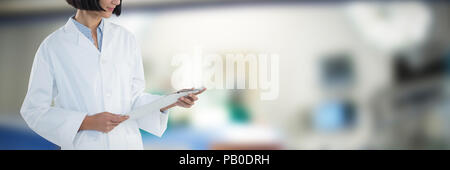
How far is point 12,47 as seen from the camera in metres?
1.43

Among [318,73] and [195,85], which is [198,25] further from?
[318,73]

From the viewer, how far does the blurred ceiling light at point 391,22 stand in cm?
152

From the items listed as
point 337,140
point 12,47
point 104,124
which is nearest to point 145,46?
point 12,47

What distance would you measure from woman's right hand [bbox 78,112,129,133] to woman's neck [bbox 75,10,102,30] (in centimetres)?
23

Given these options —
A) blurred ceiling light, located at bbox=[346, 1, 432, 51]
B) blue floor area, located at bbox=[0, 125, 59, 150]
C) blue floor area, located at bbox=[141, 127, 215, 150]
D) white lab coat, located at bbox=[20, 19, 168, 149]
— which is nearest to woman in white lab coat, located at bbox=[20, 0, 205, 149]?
white lab coat, located at bbox=[20, 19, 168, 149]

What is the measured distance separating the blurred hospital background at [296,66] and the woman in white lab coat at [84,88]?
390mm

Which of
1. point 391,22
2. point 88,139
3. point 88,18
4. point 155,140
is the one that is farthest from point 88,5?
point 391,22

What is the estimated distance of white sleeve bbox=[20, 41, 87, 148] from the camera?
992mm

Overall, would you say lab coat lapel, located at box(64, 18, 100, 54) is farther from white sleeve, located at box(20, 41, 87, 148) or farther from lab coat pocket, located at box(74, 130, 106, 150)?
lab coat pocket, located at box(74, 130, 106, 150)

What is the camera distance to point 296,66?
1.54 m

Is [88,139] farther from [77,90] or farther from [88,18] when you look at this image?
[88,18]

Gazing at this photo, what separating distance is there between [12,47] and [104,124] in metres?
0.66
